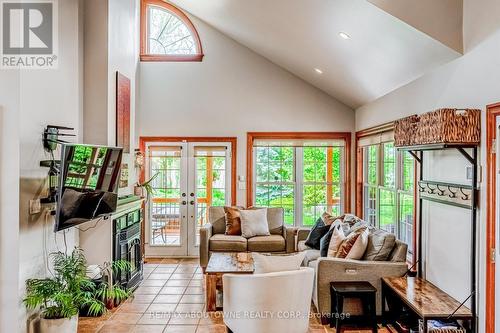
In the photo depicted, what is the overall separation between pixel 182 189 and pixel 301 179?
209 centimetres

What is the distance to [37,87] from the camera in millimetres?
3574

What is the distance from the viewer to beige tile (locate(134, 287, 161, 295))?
203 inches

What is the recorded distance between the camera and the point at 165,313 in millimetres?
4469

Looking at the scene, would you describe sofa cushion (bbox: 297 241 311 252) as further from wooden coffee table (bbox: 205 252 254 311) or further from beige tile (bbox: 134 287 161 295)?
beige tile (bbox: 134 287 161 295)

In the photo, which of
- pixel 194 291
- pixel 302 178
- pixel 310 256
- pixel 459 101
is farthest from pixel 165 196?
pixel 459 101

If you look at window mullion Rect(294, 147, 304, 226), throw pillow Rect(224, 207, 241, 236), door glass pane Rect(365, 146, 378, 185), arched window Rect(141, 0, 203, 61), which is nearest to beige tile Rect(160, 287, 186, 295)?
throw pillow Rect(224, 207, 241, 236)

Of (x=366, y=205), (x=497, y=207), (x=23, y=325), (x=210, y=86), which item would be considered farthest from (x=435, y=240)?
(x=210, y=86)

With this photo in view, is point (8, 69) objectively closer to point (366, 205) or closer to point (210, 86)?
point (210, 86)

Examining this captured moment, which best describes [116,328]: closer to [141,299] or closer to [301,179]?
[141,299]

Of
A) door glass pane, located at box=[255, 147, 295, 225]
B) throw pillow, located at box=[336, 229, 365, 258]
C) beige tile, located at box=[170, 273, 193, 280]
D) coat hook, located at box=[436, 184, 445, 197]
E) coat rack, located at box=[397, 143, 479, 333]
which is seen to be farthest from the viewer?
door glass pane, located at box=[255, 147, 295, 225]

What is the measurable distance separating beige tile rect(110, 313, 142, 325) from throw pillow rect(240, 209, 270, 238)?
7.27 feet

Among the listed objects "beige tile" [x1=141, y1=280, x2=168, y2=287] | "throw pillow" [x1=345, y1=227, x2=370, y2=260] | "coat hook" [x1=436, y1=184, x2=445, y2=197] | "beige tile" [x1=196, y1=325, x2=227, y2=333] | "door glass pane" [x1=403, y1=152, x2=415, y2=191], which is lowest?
"beige tile" [x1=196, y1=325, x2=227, y2=333]

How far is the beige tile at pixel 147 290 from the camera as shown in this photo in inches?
203

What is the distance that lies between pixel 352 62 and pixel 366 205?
261cm
